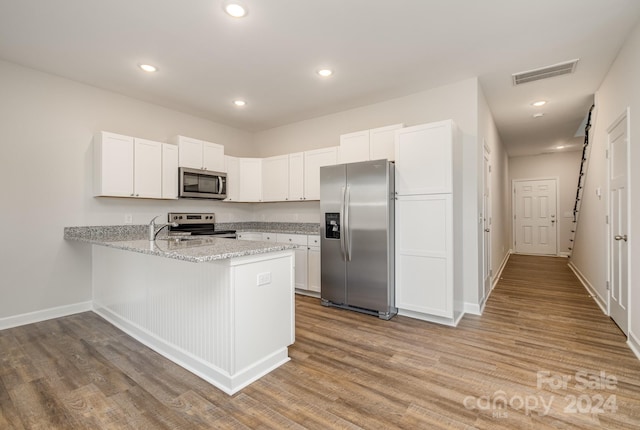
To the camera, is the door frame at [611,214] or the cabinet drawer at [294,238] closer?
the door frame at [611,214]

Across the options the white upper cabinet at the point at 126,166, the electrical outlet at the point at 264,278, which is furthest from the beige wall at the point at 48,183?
the electrical outlet at the point at 264,278

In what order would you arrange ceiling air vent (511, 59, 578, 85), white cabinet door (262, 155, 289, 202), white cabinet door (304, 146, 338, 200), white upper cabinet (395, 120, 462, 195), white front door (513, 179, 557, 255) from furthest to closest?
white front door (513, 179, 557, 255) → white cabinet door (262, 155, 289, 202) → white cabinet door (304, 146, 338, 200) → ceiling air vent (511, 59, 578, 85) → white upper cabinet (395, 120, 462, 195)

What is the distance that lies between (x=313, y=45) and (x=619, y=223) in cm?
348

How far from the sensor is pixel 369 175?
345cm

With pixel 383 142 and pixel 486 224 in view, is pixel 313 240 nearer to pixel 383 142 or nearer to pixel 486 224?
pixel 383 142

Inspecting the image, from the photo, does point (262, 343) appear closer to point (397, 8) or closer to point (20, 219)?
point (397, 8)

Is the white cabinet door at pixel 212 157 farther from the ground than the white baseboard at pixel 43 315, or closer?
farther from the ground

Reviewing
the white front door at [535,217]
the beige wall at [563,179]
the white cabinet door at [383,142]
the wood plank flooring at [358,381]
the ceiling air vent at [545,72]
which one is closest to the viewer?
the wood plank flooring at [358,381]

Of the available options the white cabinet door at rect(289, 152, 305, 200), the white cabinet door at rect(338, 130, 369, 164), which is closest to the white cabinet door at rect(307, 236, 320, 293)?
the white cabinet door at rect(289, 152, 305, 200)

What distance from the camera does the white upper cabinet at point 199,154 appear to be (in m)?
4.29

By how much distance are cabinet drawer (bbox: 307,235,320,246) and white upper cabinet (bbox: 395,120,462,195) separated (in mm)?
1369

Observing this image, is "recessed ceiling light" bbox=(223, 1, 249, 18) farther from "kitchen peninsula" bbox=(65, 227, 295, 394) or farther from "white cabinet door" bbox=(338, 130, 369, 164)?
"white cabinet door" bbox=(338, 130, 369, 164)

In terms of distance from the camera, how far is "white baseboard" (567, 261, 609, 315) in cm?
364

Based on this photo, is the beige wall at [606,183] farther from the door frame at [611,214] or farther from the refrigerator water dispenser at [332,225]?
the refrigerator water dispenser at [332,225]
